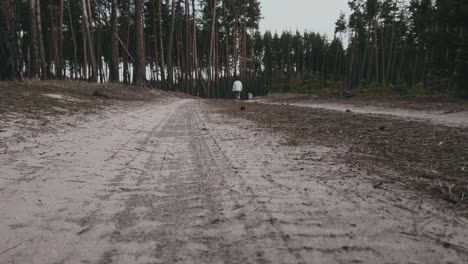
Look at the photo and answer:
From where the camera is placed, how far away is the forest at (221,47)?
34.0ft

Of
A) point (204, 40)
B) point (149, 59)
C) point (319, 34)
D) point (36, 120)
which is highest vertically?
point (319, 34)

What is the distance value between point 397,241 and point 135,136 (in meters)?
3.29

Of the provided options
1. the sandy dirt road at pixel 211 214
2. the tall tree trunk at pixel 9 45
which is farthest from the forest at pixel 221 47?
the sandy dirt road at pixel 211 214

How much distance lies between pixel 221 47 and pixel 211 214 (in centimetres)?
4323

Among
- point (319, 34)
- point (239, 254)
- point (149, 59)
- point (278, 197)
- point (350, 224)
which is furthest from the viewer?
point (319, 34)

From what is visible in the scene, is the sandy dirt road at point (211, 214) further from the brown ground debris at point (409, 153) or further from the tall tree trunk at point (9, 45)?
the tall tree trunk at point (9, 45)

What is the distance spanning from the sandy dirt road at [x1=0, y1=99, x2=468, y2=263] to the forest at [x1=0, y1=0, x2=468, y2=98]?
7444 millimetres

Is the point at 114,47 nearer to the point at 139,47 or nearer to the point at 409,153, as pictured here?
the point at 139,47

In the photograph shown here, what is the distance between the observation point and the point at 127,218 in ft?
4.90

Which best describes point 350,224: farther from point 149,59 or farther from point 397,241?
point 149,59

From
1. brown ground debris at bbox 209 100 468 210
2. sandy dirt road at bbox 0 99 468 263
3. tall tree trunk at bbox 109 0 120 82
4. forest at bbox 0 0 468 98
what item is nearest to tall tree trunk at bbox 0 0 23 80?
forest at bbox 0 0 468 98

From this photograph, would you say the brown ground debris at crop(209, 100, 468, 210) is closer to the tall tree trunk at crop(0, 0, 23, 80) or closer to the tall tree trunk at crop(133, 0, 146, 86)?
the tall tree trunk at crop(0, 0, 23, 80)

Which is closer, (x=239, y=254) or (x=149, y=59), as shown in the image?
(x=239, y=254)

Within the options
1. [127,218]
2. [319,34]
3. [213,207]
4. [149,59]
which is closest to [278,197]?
[213,207]
